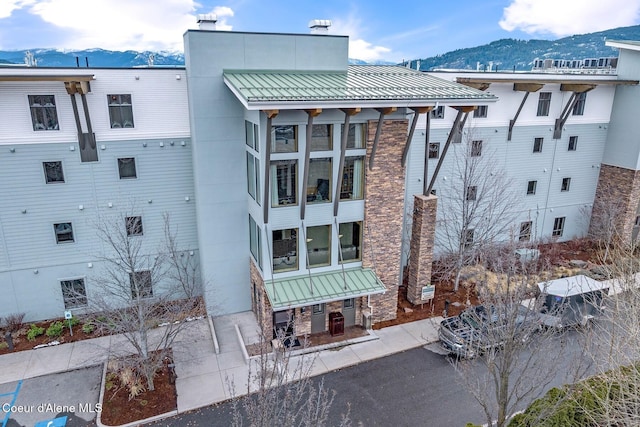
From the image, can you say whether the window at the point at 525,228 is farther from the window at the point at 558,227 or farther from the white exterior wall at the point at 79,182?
the white exterior wall at the point at 79,182

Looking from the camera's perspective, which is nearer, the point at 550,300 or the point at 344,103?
the point at 344,103

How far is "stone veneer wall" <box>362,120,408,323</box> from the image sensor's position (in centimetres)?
1669

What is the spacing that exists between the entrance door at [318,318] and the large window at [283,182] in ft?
14.5

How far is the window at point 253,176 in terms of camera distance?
16167mm

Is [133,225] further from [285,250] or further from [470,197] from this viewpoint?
[470,197]

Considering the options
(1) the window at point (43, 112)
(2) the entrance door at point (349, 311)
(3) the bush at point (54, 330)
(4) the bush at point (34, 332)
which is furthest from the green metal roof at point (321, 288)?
(1) the window at point (43, 112)

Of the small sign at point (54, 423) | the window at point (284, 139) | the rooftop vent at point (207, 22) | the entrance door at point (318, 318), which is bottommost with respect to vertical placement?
the small sign at point (54, 423)

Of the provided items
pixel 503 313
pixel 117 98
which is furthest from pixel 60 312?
pixel 503 313

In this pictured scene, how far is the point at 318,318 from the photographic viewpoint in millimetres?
17391

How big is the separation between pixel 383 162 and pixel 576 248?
1686 cm

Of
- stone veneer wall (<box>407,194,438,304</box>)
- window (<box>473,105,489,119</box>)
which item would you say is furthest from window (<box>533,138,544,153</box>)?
stone veneer wall (<box>407,194,438,304</box>)

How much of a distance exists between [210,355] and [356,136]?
32.6 feet

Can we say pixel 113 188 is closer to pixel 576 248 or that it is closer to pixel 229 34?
pixel 229 34

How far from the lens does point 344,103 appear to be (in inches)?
548
